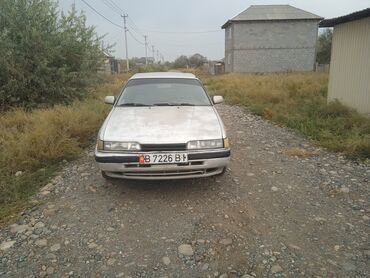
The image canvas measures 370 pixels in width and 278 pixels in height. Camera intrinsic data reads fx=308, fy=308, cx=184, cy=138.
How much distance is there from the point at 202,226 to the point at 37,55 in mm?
7552

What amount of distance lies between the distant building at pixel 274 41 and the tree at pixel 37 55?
22.9 m

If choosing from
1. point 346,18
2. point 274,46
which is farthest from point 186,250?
point 274,46

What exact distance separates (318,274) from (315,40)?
32.4m

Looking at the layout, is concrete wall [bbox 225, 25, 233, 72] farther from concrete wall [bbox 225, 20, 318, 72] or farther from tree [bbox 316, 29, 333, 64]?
tree [bbox 316, 29, 333, 64]

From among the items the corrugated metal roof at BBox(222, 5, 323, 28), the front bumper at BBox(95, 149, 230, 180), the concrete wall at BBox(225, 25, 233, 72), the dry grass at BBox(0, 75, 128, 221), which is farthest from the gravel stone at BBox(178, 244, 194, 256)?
the concrete wall at BBox(225, 25, 233, 72)

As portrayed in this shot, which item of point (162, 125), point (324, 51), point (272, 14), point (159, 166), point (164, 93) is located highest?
point (272, 14)

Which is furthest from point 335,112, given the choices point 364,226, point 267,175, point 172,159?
point 172,159

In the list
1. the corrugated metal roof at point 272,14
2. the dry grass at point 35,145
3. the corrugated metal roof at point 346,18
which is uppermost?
the corrugated metal roof at point 272,14

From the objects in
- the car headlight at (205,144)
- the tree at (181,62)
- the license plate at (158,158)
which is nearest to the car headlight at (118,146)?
the license plate at (158,158)

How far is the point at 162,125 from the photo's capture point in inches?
151

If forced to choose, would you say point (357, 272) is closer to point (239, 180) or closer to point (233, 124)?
point (239, 180)

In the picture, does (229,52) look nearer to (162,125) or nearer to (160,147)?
(162,125)

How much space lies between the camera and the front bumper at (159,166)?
3459 mm

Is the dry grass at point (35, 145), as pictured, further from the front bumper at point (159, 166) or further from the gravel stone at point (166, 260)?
the gravel stone at point (166, 260)
